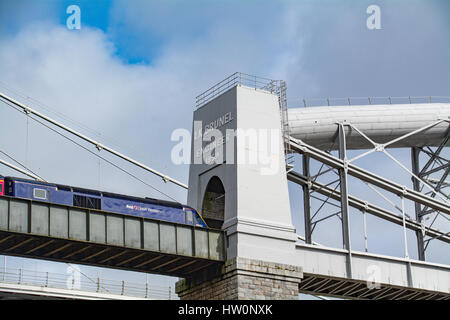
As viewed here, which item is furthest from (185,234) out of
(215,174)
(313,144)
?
(313,144)

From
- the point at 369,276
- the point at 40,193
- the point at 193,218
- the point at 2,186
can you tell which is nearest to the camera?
the point at 2,186

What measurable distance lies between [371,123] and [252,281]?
1995cm

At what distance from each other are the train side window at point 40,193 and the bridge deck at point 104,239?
159 cm

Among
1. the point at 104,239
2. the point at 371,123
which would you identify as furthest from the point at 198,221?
the point at 371,123

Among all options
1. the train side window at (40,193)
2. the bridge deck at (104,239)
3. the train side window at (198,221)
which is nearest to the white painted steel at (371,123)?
the train side window at (198,221)

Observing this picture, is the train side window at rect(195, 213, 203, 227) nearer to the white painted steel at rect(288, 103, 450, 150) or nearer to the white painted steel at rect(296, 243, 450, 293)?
the white painted steel at rect(296, 243, 450, 293)

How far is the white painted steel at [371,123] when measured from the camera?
3014 inches

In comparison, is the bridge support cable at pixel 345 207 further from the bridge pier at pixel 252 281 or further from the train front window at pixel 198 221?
the train front window at pixel 198 221

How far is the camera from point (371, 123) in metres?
78.7

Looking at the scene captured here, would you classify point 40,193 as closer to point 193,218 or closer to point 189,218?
point 189,218
